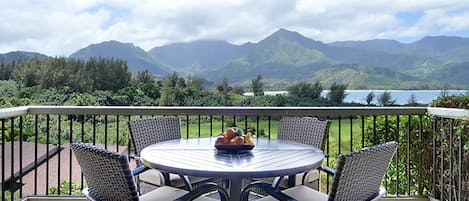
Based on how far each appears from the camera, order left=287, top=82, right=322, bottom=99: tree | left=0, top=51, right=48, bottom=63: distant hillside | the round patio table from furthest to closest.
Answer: left=0, top=51, right=48, bottom=63: distant hillside
left=287, top=82, right=322, bottom=99: tree
the round patio table

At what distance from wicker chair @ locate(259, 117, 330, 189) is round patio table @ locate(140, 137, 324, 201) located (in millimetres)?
327

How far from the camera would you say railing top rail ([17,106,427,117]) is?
3811 millimetres

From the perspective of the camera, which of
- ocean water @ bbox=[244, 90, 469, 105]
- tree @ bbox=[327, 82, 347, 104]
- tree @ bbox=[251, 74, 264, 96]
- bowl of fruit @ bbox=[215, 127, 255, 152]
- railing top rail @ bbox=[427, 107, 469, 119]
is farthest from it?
tree @ bbox=[251, 74, 264, 96]

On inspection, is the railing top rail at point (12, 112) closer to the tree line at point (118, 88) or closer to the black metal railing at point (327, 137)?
the black metal railing at point (327, 137)

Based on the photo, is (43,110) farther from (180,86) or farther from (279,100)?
(279,100)

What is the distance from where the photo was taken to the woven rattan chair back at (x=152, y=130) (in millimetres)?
3416

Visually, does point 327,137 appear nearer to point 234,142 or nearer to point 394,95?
point 234,142

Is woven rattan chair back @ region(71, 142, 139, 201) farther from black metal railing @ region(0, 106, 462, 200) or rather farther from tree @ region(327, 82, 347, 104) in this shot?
tree @ region(327, 82, 347, 104)

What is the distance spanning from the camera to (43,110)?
3.81 meters

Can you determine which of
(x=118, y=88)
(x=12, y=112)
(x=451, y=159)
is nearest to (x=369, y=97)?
(x=451, y=159)

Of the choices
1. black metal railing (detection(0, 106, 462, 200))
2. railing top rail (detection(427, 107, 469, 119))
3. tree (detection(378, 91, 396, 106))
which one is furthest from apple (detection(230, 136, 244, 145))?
tree (detection(378, 91, 396, 106))

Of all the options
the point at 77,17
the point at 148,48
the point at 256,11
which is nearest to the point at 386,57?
the point at 256,11

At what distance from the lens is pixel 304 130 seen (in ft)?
11.7

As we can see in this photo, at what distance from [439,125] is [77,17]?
5.07 metres
